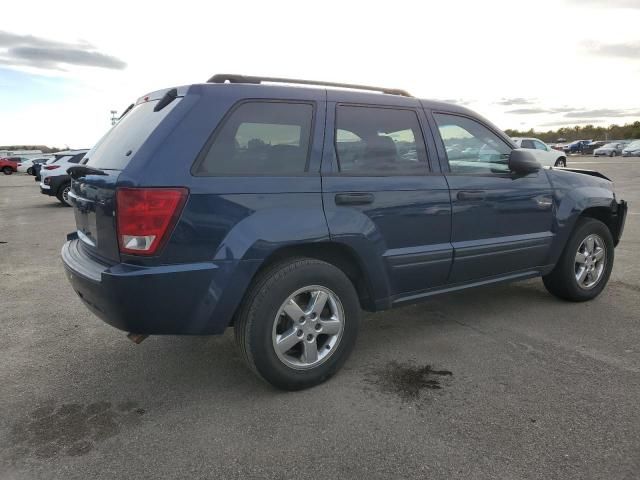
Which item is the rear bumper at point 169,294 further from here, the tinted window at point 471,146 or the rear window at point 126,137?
the tinted window at point 471,146

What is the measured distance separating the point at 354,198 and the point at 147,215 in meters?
1.26

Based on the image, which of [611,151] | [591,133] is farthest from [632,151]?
[591,133]

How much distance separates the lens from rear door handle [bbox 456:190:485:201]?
3863mm

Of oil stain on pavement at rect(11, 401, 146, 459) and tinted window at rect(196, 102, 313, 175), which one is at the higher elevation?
tinted window at rect(196, 102, 313, 175)

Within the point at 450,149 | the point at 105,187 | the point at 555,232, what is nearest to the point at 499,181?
the point at 450,149

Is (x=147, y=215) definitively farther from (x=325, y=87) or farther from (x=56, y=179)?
(x=56, y=179)

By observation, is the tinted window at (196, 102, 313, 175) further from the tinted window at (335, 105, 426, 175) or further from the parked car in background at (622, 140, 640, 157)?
the parked car in background at (622, 140, 640, 157)

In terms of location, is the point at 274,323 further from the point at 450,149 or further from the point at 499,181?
the point at 499,181

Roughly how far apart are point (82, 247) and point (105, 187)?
743 millimetres

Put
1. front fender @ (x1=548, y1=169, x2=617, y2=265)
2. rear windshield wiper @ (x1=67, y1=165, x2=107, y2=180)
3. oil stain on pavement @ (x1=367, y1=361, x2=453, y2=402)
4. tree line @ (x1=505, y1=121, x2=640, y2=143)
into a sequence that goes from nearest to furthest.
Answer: rear windshield wiper @ (x1=67, y1=165, x2=107, y2=180) < oil stain on pavement @ (x1=367, y1=361, x2=453, y2=402) < front fender @ (x1=548, y1=169, x2=617, y2=265) < tree line @ (x1=505, y1=121, x2=640, y2=143)

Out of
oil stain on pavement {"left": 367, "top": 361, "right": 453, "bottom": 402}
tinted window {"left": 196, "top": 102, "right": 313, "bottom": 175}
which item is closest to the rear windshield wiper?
tinted window {"left": 196, "top": 102, "right": 313, "bottom": 175}

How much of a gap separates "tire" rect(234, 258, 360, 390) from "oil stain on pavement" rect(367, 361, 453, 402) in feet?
0.93

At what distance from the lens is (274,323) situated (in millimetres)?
3080

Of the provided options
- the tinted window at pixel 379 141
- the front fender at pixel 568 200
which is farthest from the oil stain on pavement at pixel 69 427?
the front fender at pixel 568 200
